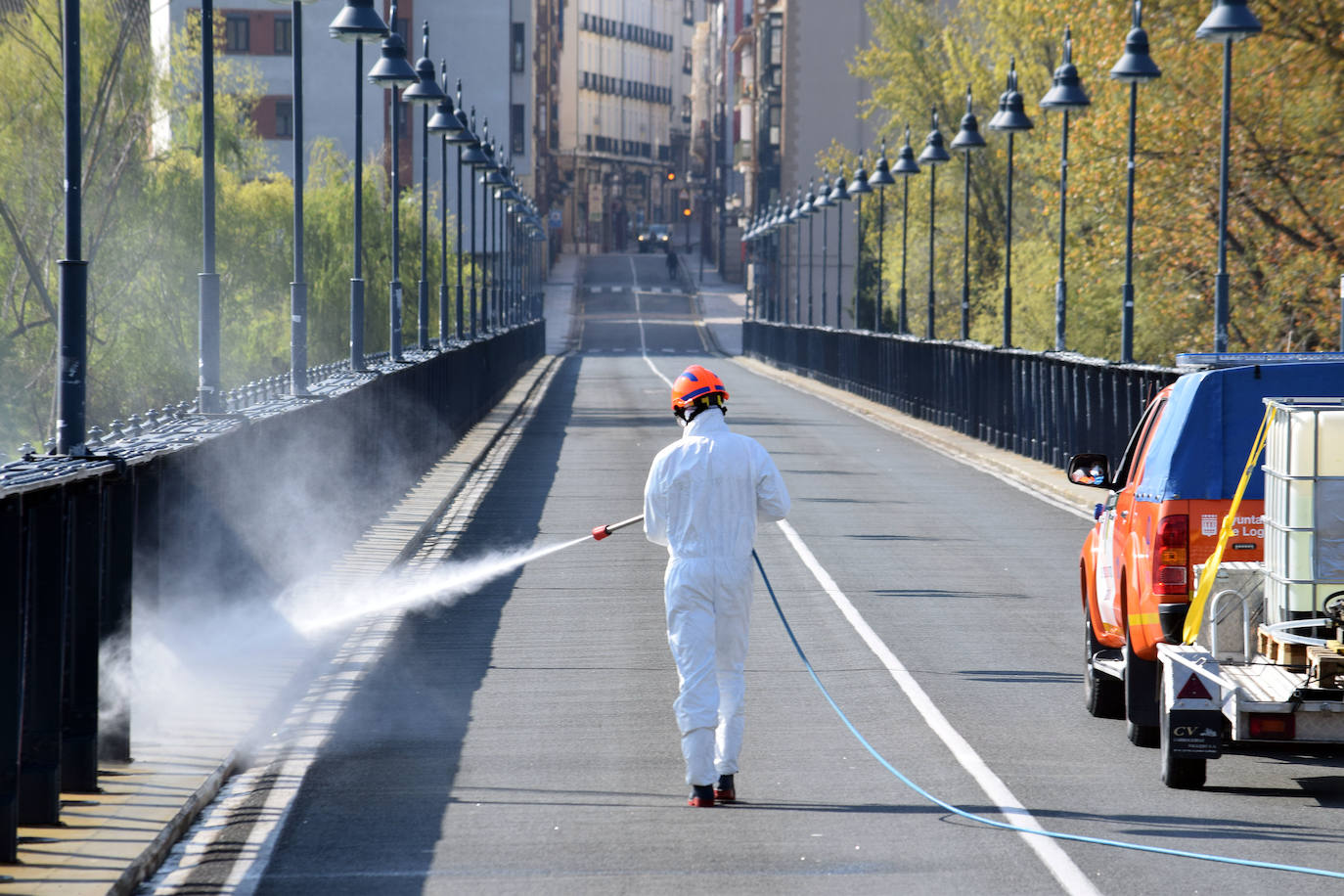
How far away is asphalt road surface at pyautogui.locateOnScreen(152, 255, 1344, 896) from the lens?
26.9ft

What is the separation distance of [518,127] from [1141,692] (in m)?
112

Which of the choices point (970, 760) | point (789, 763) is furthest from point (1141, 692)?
point (789, 763)

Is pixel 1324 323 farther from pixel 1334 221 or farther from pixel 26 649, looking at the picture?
pixel 26 649

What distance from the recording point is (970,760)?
Result: 10359 millimetres

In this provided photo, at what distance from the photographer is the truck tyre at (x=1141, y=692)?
10.3 meters

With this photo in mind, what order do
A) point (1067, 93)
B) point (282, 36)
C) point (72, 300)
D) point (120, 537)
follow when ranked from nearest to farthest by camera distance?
point (120, 537) < point (72, 300) < point (1067, 93) < point (282, 36)

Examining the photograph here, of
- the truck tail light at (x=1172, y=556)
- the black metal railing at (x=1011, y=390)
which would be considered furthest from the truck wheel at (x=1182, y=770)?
the black metal railing at (x=1011, y=390)

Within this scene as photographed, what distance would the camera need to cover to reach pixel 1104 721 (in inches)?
453

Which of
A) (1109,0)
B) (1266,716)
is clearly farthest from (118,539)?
(1109,0)

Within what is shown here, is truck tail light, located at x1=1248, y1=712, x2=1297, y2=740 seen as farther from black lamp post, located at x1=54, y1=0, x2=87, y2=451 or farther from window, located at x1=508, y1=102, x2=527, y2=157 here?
window, located at x1=508, y1=102, x2=527, y2=157

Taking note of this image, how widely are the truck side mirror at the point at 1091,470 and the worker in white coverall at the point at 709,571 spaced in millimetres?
2092

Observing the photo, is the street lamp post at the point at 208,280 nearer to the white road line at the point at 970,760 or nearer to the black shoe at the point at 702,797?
the white road line at the point at 970,760

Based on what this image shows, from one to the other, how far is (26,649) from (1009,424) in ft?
89.1

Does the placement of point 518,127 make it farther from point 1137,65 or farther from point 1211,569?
point 1211,569
